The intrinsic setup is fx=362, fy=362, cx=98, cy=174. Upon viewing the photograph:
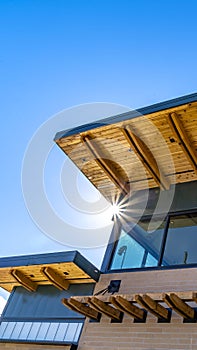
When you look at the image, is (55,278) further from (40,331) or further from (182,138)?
(182,138)

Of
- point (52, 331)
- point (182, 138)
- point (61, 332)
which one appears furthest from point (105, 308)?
point (182, 138)

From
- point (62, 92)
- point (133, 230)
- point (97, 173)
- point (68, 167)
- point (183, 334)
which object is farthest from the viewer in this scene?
point (62, 92)

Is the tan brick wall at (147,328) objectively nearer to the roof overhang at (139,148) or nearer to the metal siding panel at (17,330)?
the metal siding panel at (17,330)

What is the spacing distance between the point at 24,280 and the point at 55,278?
65 centimetres

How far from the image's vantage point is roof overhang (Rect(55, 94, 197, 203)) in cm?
521

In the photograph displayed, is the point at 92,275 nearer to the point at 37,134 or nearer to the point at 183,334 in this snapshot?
the point at 183,334

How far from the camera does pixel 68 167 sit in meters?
6.91

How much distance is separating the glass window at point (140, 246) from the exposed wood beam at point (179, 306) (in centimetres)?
104

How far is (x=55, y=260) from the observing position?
525 centimetres

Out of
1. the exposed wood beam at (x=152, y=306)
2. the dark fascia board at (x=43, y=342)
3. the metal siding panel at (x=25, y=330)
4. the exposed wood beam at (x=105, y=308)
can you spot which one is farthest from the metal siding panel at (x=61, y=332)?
the exposed wood beam at (x=152, y=306)

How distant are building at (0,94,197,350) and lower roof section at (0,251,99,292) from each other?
0.08 feet

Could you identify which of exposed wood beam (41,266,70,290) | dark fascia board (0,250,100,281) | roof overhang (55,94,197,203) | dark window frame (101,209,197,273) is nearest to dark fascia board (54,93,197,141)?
roof overhang (55,94,197,203)

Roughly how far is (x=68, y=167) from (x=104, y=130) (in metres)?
1.56

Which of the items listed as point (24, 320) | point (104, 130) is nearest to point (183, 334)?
point (24, 320)
